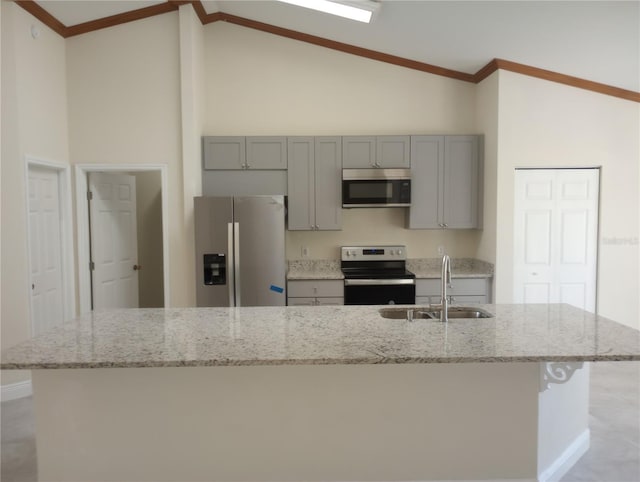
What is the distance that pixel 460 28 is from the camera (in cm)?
389

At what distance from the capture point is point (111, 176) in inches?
188

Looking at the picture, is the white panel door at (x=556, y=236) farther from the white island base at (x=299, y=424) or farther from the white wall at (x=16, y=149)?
the white wall at (x=16, y=149)

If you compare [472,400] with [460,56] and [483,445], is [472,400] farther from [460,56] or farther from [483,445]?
[460,56]

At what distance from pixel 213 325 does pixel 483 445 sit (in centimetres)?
146

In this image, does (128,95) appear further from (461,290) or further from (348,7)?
(461,290)

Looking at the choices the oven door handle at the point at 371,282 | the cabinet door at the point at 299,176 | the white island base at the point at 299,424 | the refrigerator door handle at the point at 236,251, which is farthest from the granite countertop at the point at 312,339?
the cabinet door at the point at 299,176

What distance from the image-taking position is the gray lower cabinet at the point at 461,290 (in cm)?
452

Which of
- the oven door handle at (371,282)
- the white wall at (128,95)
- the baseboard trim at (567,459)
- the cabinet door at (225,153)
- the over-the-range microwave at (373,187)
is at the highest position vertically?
the white wall at (128,95)

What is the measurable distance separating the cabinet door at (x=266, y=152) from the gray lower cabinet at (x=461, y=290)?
5.94 ft

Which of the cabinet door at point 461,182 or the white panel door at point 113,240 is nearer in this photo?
the white panel door at point 113,240

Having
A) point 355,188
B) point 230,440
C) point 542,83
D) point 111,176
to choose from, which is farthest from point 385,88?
point 230,440

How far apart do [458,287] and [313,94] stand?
8.04 ft

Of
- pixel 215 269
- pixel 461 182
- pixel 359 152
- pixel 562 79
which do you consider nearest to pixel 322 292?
pixel 215 269

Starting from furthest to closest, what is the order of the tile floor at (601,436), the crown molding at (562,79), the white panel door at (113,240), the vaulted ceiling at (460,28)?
the white panel door at (113,240) < the crown molding at (562,79) < the vaulted ceiling at (460,28) < the tile floor at (601,436)
